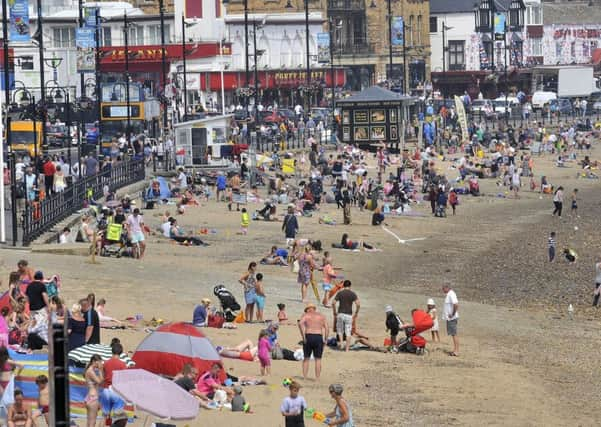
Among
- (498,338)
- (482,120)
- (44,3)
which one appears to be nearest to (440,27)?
(482,120)

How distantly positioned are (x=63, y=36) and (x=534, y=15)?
4253 centimetres

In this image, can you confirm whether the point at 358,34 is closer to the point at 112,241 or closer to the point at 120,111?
the point at 120,111

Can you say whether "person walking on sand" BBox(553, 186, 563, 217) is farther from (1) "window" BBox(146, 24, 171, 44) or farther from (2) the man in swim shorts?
(1) "window" BBox(146, 24, 171, 44)

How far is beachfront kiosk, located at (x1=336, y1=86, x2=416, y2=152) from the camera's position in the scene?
A: 5931cm

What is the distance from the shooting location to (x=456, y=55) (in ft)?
363

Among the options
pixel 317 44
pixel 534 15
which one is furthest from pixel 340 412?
pixel 534 15

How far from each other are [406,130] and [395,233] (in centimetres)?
2788

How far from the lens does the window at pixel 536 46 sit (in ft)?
380

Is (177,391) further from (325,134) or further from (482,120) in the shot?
(482,120)

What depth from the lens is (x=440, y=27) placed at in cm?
11206

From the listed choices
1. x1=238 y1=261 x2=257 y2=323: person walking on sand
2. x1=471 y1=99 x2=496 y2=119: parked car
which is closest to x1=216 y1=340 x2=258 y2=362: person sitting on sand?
x1=238 y1=261 x2=257 y2=323: person walking on sand

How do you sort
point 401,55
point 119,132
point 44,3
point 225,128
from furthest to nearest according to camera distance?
point 401,55
point 44,3
point 119,132
point 225,128

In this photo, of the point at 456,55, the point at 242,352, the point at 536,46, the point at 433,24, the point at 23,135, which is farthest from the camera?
the point at 536,46

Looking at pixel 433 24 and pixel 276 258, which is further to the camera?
pixel 433 24
